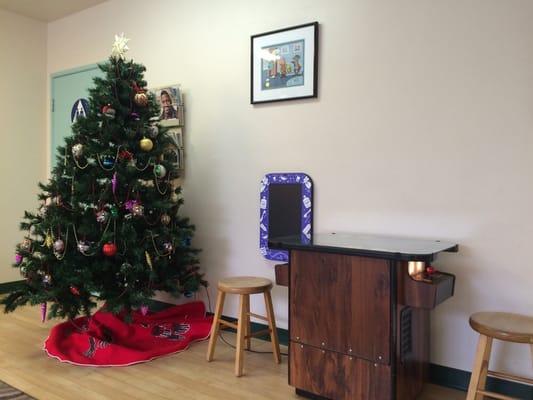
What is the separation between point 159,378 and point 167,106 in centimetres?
194

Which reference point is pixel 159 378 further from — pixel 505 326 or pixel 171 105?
pixel 171 105

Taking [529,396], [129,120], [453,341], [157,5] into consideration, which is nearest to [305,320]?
[453,341]

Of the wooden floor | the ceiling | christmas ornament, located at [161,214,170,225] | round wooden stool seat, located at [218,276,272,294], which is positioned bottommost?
the wooden floor

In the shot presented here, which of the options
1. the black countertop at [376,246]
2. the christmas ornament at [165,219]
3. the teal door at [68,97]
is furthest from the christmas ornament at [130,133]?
the teal door at [68,97]

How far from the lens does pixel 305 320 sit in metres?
2.09

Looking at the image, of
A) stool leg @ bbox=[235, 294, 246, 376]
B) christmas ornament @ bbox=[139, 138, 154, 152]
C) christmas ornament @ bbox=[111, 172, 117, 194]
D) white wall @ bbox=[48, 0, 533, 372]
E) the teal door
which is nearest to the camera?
white wall @ bbox=[48, 0, 533, 372]

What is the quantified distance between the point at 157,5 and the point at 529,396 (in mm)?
3440

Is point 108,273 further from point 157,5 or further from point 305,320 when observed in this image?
point 157,5

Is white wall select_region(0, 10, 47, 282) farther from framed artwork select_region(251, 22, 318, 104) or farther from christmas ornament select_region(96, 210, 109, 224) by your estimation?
framed artwork select_region(251, 22, 318, 104)

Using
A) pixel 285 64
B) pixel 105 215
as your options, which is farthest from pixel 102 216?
pixel 285 64

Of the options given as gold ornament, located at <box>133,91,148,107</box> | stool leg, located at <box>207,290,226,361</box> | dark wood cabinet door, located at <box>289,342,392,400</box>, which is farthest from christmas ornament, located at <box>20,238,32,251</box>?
dark wood cabinet door, located at <box>289,342,392,400</box>

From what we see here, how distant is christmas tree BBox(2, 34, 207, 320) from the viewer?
8.69 feet

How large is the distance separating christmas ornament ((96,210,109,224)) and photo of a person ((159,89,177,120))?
102 cm

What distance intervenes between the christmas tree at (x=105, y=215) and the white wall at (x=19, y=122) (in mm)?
1607
